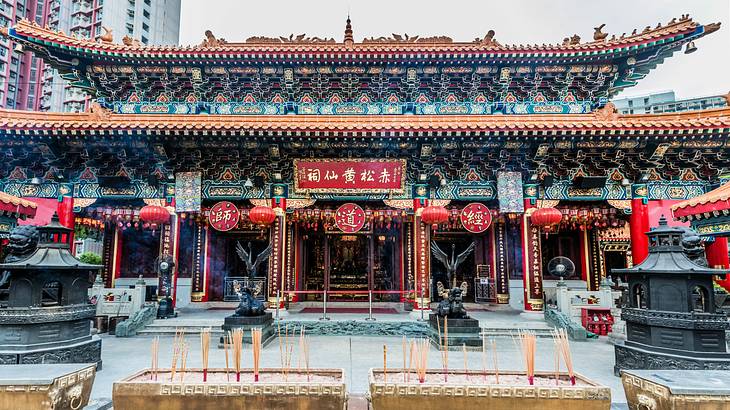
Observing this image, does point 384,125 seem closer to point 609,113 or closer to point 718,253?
point 609,113

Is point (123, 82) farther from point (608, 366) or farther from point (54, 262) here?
point (608, 366)

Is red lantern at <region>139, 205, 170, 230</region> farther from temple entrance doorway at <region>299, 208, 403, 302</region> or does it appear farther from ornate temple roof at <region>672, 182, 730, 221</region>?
ornate temple roof at <region>672, 182, 730, 221</region>

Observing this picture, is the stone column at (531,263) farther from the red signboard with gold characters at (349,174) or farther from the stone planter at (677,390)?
the stone planter at (677,390)

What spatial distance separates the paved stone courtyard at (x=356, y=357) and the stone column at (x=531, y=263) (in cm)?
95

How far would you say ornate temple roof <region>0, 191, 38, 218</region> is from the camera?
7695 mm

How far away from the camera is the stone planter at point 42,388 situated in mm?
2943

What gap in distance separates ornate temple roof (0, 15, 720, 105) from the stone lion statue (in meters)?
6.65

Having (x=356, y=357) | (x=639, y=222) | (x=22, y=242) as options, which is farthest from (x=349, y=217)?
(x=639, y=222)

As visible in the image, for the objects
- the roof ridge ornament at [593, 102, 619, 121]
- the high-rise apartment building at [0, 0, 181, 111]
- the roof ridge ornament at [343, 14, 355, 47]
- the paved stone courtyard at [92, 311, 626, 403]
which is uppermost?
the high-rise apartment building at [0, 0, 181, 111]

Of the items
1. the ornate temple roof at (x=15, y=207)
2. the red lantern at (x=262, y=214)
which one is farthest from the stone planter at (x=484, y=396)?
the ornate temple roof at (x=15, y=207)

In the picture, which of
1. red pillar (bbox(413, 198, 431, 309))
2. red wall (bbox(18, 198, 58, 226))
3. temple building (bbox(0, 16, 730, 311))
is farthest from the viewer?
red pillar (bbox(413, 198, 431, 309))

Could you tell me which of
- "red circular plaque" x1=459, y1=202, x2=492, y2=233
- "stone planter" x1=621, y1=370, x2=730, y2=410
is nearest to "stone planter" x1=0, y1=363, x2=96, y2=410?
"stone planter" x1=621, y1=370, x2=730, y2=410

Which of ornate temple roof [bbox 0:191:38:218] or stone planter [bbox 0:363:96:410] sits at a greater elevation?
ornate temple roof [bbox 0:191:38:218]

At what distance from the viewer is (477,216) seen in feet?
33.5
